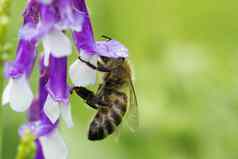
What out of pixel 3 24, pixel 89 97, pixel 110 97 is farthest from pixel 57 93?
pixel 110 97

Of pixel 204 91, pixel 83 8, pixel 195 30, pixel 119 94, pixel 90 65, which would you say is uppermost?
pixel 83 8

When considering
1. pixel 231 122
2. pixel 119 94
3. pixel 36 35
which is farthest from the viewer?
pixel 231 122

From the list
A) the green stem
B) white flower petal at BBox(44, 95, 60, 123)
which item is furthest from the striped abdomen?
the green stem

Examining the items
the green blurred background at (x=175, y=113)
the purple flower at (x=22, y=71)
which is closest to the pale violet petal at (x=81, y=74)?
the purple flower at (x=22, y=71)

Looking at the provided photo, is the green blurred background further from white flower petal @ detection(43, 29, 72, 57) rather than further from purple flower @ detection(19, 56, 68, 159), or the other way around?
white flower petal @ detection(43, 29, 72, 57)

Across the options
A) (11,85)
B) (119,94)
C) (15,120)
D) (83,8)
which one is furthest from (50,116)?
(15,120)

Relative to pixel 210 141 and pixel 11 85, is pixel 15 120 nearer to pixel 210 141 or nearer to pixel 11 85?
pixel 210 141
